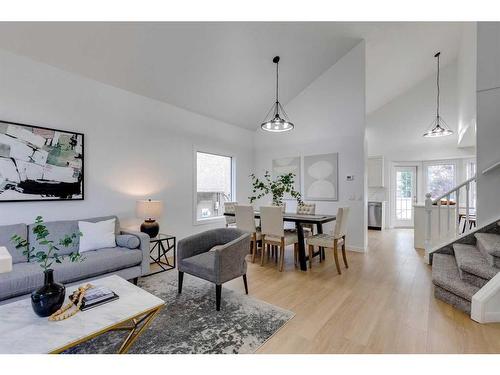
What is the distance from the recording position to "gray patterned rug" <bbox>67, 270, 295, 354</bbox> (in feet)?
5.88

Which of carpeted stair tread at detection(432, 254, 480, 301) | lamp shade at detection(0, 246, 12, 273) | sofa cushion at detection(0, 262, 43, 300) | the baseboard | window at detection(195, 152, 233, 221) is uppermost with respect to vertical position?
window at detection(195, 152, 233, 221)

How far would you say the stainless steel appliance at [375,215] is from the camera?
700cm

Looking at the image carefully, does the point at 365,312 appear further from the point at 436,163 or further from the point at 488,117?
the point at 436,163

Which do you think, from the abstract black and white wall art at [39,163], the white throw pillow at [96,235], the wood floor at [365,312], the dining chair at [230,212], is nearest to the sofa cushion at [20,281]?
the white throw pillow at [96,235]

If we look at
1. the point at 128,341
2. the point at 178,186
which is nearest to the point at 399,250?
the point at 178,186

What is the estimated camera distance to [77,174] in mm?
3184

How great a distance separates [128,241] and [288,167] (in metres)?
3.73

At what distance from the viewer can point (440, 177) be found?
21.9ft

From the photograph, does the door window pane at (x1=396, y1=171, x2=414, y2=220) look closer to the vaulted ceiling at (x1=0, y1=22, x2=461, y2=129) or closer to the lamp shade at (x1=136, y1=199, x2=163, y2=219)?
the vaulted ceiling at (x1=0, y1=22, x2=461, y2=129)

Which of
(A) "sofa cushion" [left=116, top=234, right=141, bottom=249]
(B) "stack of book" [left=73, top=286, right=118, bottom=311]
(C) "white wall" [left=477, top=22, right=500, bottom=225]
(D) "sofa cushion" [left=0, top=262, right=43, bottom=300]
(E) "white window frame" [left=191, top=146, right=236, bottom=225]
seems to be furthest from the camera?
(E) "white window frame" [left=191, top=146, right=236, bottom=225]

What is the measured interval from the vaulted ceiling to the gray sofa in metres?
2.04

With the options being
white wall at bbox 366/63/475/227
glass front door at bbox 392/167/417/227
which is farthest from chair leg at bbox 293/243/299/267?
glass front door at bbox 392/167/417/227

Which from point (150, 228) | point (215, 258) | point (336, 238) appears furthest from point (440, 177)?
point (150, 228)

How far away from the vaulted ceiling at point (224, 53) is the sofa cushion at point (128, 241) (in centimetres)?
223
